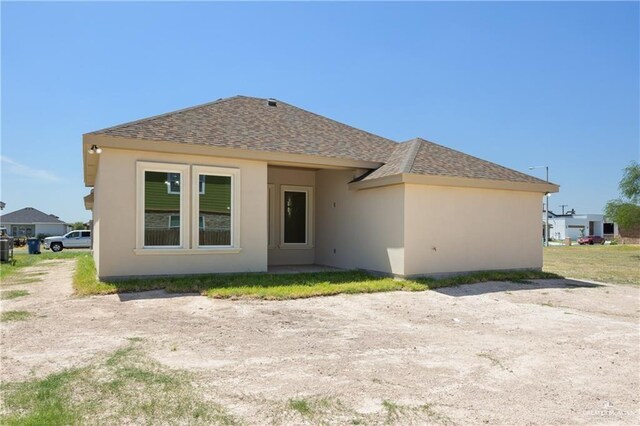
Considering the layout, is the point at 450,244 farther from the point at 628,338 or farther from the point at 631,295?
the point at 628,338

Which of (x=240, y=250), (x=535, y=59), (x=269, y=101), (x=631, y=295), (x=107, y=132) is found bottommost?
(x=631, y=295)

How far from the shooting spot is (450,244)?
38.8 ft

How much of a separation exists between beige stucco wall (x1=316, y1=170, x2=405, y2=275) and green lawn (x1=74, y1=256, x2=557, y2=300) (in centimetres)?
78

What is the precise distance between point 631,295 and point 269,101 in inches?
490

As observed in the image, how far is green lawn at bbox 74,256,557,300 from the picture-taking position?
29.4 feet

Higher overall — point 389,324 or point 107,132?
point 107,132

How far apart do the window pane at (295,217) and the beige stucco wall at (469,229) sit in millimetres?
5121

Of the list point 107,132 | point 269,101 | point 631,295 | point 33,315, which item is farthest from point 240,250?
point 631,295

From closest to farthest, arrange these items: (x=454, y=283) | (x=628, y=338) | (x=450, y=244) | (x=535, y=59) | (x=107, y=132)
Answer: (x=628, y=338) < (x=107, y=132) < (x=454, y=283) < (x=450, y=244) < (x=535, y=59)

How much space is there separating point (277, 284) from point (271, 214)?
199 inches

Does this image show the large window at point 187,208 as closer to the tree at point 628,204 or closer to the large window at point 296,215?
the large window at point 296,215

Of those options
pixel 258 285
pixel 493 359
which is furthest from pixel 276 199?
pixel 493 359

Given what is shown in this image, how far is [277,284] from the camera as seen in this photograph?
9.98 meters

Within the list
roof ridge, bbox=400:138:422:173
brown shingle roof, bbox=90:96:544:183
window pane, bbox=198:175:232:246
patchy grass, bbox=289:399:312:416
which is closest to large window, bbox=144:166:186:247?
window pane, bbox=198:175:232:246
